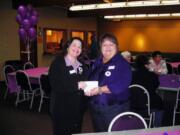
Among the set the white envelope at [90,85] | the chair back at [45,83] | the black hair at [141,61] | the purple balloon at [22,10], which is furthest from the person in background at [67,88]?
the purple balloon at [22,10]

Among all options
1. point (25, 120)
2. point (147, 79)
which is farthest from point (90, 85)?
point (25, 120)

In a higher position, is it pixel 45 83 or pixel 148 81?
pixel 148 81

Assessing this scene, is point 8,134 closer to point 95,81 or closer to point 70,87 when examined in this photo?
point 70,87

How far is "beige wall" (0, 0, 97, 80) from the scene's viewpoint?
9.69 m

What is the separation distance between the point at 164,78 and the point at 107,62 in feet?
9.16

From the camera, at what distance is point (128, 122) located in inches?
89.1

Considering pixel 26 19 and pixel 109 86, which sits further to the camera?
pixel 26 19

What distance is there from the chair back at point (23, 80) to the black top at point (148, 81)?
271 centimetres

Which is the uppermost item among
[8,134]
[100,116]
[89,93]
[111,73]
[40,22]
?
[40,22]

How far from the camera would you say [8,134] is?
4523mm

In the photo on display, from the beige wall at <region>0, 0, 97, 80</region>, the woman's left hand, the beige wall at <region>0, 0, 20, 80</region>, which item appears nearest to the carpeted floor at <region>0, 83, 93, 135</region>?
the woman's left hand

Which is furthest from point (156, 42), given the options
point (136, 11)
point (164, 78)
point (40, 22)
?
point (164, 78)

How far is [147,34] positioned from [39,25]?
5.56 meters

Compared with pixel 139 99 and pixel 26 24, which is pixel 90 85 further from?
pixel 26 24
